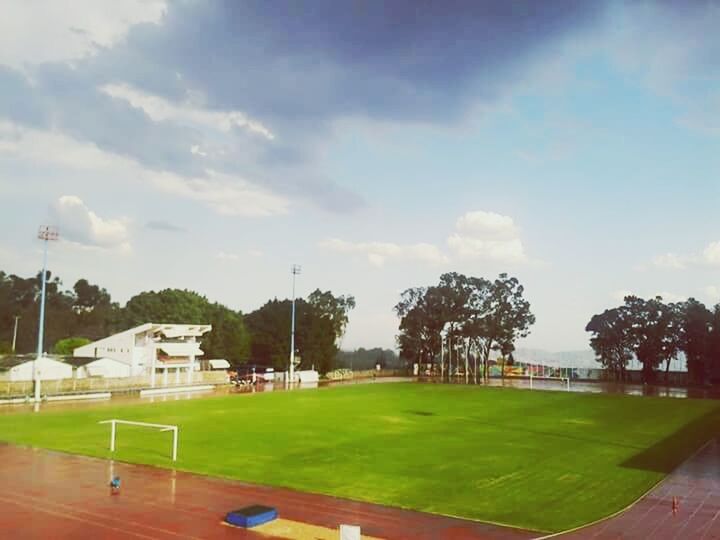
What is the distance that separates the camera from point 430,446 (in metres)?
24.4

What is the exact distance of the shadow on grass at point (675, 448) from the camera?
20748 mm

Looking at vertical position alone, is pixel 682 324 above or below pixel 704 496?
above

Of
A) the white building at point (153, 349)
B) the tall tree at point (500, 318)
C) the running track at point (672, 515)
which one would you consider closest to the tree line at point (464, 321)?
the tall tree at point (500, 318)

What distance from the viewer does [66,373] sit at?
48.7 metres

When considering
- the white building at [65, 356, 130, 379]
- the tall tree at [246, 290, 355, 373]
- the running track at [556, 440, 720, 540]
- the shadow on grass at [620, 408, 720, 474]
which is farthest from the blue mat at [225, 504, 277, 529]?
the tall tree at [246, 290, 355, 373]

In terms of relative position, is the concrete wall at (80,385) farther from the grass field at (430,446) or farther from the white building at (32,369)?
the grass field at (430,446)

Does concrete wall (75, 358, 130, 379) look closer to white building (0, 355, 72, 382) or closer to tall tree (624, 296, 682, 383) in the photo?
white building (0, 355, 72, 382)

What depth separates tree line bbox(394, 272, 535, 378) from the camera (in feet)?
290

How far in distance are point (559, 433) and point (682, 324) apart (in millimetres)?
55907

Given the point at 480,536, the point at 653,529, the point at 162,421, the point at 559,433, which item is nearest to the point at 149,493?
the point at 480,536

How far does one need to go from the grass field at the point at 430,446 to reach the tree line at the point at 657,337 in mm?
32449

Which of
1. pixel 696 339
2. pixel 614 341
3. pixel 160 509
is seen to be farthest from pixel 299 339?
pixel 160 509

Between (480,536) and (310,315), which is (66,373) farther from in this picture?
(480,536)

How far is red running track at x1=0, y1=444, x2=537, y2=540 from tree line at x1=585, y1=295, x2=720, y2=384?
6898 cm
